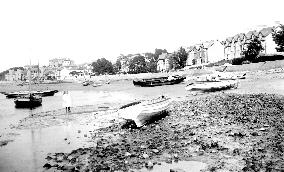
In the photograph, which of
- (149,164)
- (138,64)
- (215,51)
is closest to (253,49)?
(215,51)

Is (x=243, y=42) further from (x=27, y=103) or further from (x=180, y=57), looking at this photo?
(x=27, y=103)

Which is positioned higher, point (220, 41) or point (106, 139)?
point (220, 41)

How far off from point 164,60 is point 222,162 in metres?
144

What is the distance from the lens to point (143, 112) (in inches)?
709

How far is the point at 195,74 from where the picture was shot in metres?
82.4

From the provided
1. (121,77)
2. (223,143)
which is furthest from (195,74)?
(223,143)

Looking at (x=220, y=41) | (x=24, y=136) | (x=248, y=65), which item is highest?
(x=220, y=41)

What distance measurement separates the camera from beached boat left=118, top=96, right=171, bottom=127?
59.1ft

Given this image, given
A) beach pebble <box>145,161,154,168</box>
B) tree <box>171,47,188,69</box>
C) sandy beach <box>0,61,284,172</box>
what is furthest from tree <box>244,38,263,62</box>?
beach pebble <box>145,161,154,168</box>

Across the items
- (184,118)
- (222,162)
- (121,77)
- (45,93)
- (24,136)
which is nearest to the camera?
(222,162)

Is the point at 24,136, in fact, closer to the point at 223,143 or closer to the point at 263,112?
the point at 223,143

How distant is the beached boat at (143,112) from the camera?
59.1 ft

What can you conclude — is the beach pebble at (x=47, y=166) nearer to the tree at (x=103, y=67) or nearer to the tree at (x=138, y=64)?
the tree at (x=138, y=64)

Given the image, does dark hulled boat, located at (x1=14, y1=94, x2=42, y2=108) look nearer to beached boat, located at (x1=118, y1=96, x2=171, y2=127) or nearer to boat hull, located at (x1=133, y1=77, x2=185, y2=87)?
beached boat, located at (x1=118, y1=96, x2=171, y2=127)
